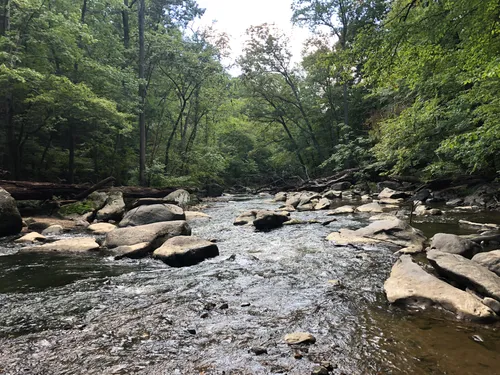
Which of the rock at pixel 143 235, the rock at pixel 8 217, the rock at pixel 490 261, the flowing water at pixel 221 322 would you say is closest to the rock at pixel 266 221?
the rock at pixel 143 235

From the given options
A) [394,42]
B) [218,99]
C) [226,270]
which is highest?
[218,99]

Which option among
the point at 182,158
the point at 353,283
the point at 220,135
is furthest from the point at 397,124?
the point at 220,135

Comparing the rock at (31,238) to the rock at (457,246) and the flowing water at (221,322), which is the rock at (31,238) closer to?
the flowing water at (221,322)

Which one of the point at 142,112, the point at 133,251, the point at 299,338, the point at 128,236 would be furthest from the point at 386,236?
the point at 142,112

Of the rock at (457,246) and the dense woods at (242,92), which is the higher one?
the dense woods at (242,92)

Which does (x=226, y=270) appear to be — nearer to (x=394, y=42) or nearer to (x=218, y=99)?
(x=394, y=42)

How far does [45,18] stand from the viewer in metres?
13.0

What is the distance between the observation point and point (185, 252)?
18.2 ft

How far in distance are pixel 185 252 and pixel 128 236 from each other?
1981 mm

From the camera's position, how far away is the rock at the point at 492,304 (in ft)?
10.4

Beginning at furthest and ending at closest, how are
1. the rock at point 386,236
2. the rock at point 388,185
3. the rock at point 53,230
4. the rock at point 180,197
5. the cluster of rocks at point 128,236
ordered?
the rock at point 388,185, the rock at point 180,197, the rock at point 53,230, the rock at point 386,236, the cluster of rocks at point 128,236

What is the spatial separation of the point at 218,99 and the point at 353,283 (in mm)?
23764

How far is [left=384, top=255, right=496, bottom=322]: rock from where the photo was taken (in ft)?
10.2

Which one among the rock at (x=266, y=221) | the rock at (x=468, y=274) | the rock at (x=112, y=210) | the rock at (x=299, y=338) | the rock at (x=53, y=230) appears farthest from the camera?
the rock at (x=112, y=210)
